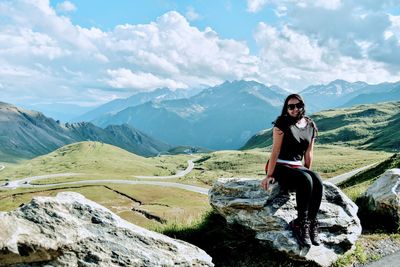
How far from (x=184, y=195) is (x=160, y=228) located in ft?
476

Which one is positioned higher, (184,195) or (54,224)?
(54,224)

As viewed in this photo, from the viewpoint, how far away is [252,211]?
1312 centimetres

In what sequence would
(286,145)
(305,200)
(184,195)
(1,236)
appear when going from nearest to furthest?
(1,236)
(305,200)
(286,145)
(184,195)

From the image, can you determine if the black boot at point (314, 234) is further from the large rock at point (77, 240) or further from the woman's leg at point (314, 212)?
the large rock at point (77, 240)

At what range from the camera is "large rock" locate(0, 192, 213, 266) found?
26.0 feet

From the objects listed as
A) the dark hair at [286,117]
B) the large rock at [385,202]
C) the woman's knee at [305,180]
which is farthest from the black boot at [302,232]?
the large rock at [385,202]

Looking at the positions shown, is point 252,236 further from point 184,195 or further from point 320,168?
point 320,168

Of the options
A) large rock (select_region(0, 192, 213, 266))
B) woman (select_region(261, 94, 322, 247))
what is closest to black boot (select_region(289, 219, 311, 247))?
woman (select_region(261, 94, 322, 247))

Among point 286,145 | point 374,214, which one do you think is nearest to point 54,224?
point 286,145

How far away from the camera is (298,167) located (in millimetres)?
12641

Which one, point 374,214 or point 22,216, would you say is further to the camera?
point 374,214

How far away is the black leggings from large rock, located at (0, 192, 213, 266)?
12.4 ft

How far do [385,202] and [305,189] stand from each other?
5.90 meters

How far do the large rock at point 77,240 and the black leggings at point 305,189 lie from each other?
3765mm
